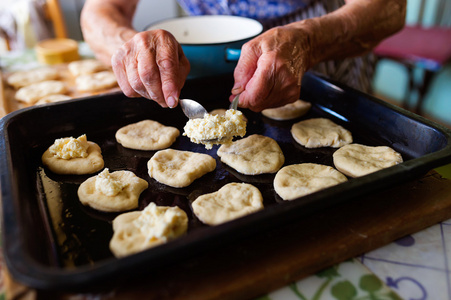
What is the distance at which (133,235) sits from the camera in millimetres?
926

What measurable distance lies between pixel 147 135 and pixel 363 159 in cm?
82

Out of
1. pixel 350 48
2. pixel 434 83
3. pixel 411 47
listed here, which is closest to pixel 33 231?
pixel 350 48

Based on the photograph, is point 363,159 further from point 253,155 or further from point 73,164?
point 73,164

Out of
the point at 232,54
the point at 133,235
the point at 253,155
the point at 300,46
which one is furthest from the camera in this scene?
the point at 232,54

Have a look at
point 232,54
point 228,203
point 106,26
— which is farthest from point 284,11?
point 228,203

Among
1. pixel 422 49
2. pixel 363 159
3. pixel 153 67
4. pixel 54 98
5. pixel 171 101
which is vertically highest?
pixel 153 67

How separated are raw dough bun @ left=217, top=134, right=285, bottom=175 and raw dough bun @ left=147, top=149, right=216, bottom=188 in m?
0.07

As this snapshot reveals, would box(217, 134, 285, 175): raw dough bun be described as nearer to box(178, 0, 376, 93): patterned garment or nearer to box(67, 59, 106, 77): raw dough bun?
box(178, 0, 376, 93): patterned garment

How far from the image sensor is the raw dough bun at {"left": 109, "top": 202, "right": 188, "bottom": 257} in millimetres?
873

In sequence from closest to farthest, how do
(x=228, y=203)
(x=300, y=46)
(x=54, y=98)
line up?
1. (x=228, y=203)
2. (x=300, y=46)
3. (x=54, y=98)

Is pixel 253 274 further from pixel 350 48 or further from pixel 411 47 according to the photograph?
pixel 411 47

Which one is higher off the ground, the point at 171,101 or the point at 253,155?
the point at 171,101

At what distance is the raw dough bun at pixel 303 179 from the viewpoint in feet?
3.58

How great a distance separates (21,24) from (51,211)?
3.39m
